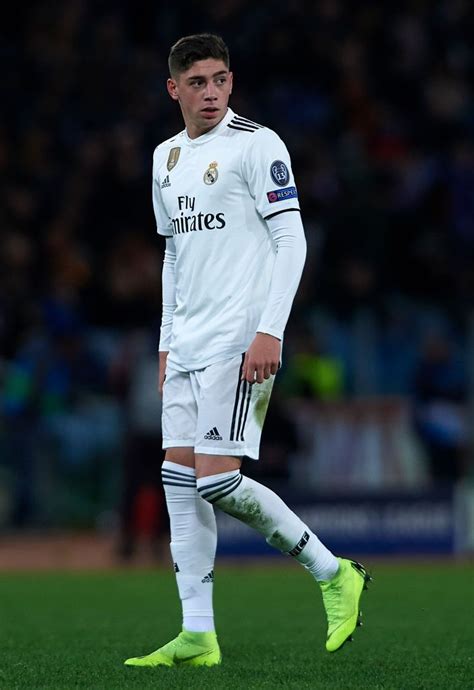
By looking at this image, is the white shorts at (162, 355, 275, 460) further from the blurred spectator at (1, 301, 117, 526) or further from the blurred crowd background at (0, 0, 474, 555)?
the blurred spectator at (1, 301, 117, 526)

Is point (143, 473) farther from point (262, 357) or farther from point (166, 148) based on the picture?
point (262, 357)

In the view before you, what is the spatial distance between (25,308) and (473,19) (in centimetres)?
652

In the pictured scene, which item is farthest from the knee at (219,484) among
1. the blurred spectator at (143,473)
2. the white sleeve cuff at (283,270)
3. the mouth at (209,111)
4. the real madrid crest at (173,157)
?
Result: the blurred spectator at (143,473)

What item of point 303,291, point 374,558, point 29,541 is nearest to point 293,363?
point 303,291

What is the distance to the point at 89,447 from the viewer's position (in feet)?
39.9

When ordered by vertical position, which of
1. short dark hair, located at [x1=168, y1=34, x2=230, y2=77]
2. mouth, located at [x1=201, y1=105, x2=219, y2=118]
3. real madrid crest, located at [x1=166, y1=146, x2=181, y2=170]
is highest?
Answer: short dark hair, located at [x1=168, y1=34, x2=230, y2=77]

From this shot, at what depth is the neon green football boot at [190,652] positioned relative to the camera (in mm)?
5160

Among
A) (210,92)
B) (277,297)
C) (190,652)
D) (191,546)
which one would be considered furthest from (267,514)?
(210,92)

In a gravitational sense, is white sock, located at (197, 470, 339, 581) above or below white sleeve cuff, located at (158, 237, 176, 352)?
below

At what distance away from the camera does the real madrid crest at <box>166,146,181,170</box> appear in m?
5.36

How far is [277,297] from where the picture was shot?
197 inches

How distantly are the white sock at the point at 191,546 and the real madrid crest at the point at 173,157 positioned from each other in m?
1.10

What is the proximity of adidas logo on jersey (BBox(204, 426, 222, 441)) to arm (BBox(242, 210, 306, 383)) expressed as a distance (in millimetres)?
222

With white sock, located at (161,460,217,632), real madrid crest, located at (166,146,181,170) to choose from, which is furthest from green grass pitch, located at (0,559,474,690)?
real madrid crest, located at (166,146,181,170)
